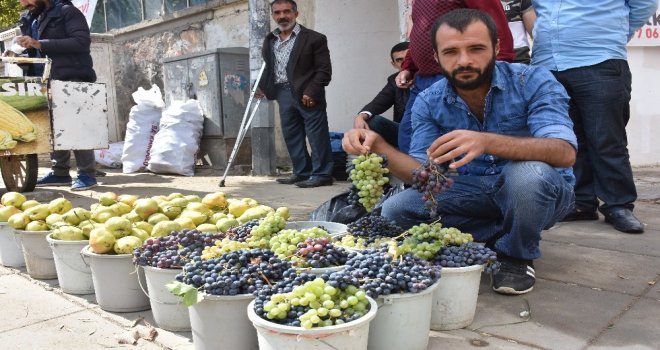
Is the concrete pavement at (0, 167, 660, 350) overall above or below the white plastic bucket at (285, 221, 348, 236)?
below

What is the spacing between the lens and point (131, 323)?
2.45 metres

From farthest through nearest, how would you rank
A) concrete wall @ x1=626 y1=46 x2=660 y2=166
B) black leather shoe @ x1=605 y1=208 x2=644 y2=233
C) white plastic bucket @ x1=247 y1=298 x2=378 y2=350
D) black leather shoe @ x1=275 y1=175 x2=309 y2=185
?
concrete wall @ x1=626 y1=46 x2=660 y2=166
black leather shoe @ x1=275 y1=175 x2=309 y2=185
black leather shoe @ x1=605 y1=208 x2=644 y2=233
white plastic bucket @ x1=247 y1=298 x2=378 y2=350

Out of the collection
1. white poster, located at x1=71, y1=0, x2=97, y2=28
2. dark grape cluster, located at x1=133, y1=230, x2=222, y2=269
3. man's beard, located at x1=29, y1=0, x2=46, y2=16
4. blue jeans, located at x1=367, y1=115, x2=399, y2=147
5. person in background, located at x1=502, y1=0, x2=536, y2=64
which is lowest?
dark grape cluster, located at x1=133, y1=230, x2=222, y2=269

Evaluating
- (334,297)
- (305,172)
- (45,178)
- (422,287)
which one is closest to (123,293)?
(334,297)

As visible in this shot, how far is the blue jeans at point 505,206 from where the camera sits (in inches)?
95.0

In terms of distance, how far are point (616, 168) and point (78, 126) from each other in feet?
15.0

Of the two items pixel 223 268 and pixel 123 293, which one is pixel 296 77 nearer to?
pixel 123 293

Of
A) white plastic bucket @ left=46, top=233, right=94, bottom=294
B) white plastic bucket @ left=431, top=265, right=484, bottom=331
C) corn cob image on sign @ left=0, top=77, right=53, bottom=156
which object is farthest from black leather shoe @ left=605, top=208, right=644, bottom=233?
corn cob image on sign @ left=0, top=77, right=53, bottom=156

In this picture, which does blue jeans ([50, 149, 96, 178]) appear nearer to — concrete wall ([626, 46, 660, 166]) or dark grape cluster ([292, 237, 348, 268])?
dark grape cluster ([292, 237, 348, 268])

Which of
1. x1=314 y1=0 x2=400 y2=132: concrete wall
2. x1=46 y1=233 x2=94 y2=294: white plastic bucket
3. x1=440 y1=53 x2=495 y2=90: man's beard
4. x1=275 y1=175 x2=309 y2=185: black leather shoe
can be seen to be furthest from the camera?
x1=314 y1=0 x2=400 y2=132: concrete wall

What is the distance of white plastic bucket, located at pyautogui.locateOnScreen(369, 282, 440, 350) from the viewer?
1.96m

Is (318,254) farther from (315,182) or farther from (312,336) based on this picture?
(315,182)

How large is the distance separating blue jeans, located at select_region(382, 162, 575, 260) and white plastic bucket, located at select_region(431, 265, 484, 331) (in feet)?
1.33

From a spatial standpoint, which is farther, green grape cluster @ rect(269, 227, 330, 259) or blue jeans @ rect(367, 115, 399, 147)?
blue jeans @ rect(367, 115, 399, 147)
